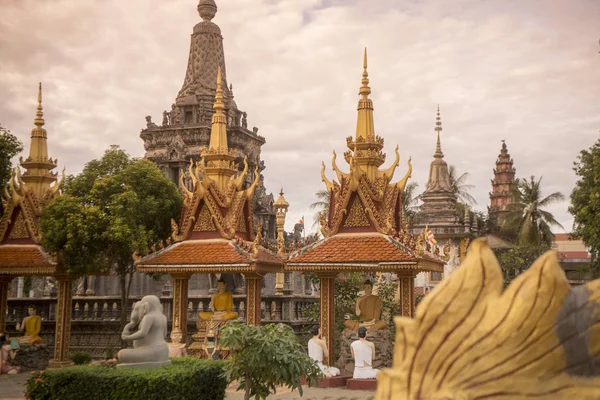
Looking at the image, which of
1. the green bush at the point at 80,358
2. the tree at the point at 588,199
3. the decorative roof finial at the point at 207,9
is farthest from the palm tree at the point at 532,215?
the green bush at the point at 80,358

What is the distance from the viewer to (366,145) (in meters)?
19.4

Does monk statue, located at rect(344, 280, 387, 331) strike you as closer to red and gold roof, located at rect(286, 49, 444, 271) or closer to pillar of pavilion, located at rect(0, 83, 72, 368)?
red and gold roof, located at rect(286, 49, 444, 271)

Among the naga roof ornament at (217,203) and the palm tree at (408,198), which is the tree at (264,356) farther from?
the palm tree at (408,198)

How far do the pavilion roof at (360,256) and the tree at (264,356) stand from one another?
558 centimetres

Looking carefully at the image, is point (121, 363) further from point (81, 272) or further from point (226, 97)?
point (226, 97)

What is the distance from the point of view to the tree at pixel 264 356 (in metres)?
11.9

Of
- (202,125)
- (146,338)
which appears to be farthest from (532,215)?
(146,338)

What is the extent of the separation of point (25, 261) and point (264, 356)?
12426 mm

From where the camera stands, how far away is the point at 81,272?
20.8 metres

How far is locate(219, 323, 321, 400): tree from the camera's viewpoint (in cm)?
1186

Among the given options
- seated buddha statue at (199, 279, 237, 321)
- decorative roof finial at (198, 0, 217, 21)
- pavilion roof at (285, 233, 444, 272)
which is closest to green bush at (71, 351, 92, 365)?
seated buddha statue at (199, 279, 237, 321)

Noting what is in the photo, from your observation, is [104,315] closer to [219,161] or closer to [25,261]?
[25,261]

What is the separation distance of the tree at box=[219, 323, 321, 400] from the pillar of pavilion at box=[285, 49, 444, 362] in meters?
5.72

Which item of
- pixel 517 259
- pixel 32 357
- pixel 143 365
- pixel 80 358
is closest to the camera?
pixel 143 365
